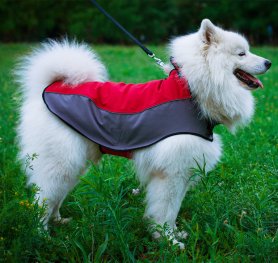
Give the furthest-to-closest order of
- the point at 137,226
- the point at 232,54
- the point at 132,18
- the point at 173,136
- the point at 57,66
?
1. the point at 132,18
2. the point at 57,66
3. the point at 137,226
4. the point at 232,54
5. the point at 173,136

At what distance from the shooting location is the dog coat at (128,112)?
2688 millimetres

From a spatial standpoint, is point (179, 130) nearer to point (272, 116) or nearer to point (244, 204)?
point (244, 204)

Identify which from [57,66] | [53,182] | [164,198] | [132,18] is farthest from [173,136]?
[132,18]

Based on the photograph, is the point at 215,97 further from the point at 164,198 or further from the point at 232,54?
the point at 164,198

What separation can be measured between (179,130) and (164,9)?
27127 millimetres

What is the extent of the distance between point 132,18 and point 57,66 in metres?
25.0

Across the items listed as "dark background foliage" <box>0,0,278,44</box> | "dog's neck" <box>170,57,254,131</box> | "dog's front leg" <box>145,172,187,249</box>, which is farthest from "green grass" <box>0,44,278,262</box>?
"dark background foliage" <box>0,0,278,44</box>

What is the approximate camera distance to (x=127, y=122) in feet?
9.07

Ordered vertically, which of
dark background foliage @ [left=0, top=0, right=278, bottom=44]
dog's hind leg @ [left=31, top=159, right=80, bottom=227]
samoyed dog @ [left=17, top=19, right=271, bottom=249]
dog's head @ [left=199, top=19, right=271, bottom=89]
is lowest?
dark background foliage @ [left=0, top=0, right=278, bottom=44]

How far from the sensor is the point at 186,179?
2760mm

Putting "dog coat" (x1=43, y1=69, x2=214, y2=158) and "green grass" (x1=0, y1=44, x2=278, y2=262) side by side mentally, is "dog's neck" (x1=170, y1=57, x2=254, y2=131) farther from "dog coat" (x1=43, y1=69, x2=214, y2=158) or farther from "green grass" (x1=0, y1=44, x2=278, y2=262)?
"green grass" (x1=0, y1=44, x2=278, y2=262)

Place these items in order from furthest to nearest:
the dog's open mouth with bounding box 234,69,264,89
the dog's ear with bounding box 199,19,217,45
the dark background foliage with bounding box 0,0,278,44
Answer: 1. the dark background foliage with bounding box 0,0,278,44
2. the dog's open mouth with bounding box 234,69,264,89
3. the dog's ear with bounding box 199,19,217,45

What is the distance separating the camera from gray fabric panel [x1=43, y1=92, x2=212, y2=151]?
2670mm

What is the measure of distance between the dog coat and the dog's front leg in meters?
0.28
